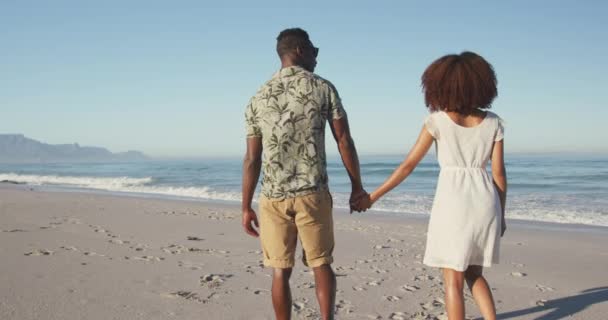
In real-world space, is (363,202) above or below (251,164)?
below

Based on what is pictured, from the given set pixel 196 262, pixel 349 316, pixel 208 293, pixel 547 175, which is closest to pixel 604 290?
pixel 349 316

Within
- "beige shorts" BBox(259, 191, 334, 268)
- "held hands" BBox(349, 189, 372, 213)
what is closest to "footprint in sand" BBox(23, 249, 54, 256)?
"beige shorts" BBox(259, 191, 334, 268)

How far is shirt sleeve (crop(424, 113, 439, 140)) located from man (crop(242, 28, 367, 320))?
1.43ft

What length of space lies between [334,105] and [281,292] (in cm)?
117

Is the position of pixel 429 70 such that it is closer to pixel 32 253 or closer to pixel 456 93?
pixel 456 93

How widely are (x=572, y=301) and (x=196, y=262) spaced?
3.81 m

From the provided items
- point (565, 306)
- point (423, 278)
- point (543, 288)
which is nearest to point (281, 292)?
point (423, 278)

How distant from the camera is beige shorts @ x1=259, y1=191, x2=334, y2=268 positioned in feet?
9.12

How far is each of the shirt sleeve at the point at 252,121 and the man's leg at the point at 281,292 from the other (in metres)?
0.83

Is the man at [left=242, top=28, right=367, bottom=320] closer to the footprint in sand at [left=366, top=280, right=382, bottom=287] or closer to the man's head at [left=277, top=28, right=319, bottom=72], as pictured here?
the man's head at [left=277, top=28, right=319, bottom=72]

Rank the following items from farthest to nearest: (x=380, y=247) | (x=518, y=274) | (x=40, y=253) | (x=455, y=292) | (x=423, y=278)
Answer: (x=380, y=247)
(x=40, y=253)
(x=518, y=274)
(x=423, y=278)
(x=455, y=292)

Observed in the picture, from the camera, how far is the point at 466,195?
102 inches

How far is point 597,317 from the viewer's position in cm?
381

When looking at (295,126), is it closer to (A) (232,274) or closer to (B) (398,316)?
(B) (398,316)
